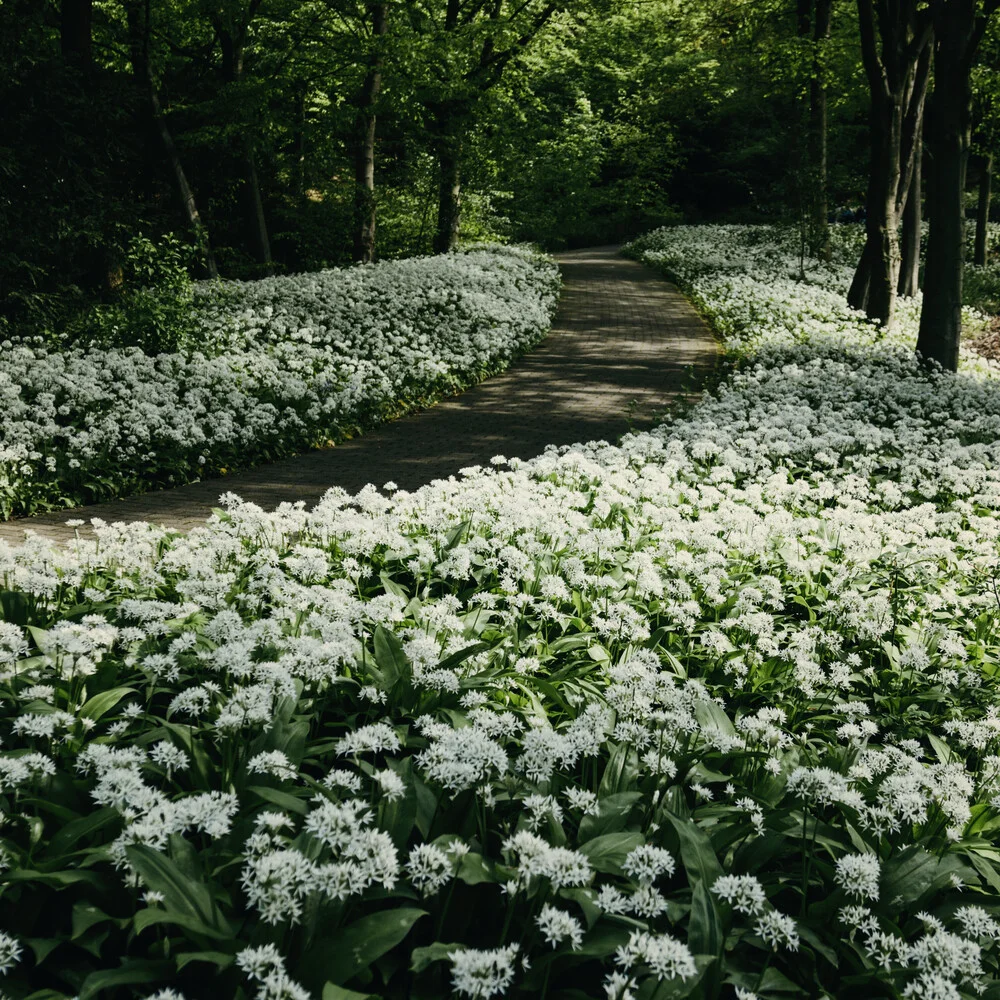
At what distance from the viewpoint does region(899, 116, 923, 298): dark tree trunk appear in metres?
20.4

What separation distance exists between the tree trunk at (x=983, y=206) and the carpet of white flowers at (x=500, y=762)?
30297 millimetres

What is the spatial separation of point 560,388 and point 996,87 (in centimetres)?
1594

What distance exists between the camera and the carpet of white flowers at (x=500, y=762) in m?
2.42

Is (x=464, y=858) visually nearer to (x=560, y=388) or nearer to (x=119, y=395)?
(x=119, y=395)

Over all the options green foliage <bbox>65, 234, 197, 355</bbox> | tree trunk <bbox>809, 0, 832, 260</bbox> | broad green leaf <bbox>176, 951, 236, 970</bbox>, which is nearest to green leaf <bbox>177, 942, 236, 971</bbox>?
broad green leaf <bbox>176, 951, 236, 970</bbox>

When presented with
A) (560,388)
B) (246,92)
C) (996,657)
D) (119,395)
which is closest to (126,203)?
(246,92)

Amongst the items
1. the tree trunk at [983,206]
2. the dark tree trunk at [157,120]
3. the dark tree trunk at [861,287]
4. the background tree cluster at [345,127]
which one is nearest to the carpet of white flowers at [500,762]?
the background tree cluster at [345,127]

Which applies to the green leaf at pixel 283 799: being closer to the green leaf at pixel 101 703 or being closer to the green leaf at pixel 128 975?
the green leaf at pixel 128 975

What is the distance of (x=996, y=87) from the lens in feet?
71.1

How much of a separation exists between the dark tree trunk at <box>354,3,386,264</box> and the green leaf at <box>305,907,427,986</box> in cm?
2151

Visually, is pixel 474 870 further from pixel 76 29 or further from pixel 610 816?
pixel 76 29

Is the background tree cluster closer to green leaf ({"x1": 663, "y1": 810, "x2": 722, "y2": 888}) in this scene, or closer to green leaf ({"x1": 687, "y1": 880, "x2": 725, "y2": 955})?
green leaf ({"x1": 663, "y1": 810, "x2": 722, "y2": 888})

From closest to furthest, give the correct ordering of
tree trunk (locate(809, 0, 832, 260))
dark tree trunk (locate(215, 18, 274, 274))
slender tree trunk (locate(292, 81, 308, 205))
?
tree trunk (locate(809, 0, 832, 260))
dark tree trunk (locate(215, 18, 274, 274))
slender tree trunk (locate(292, 81, 308, 205))

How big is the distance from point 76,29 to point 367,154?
7881 millimetres
